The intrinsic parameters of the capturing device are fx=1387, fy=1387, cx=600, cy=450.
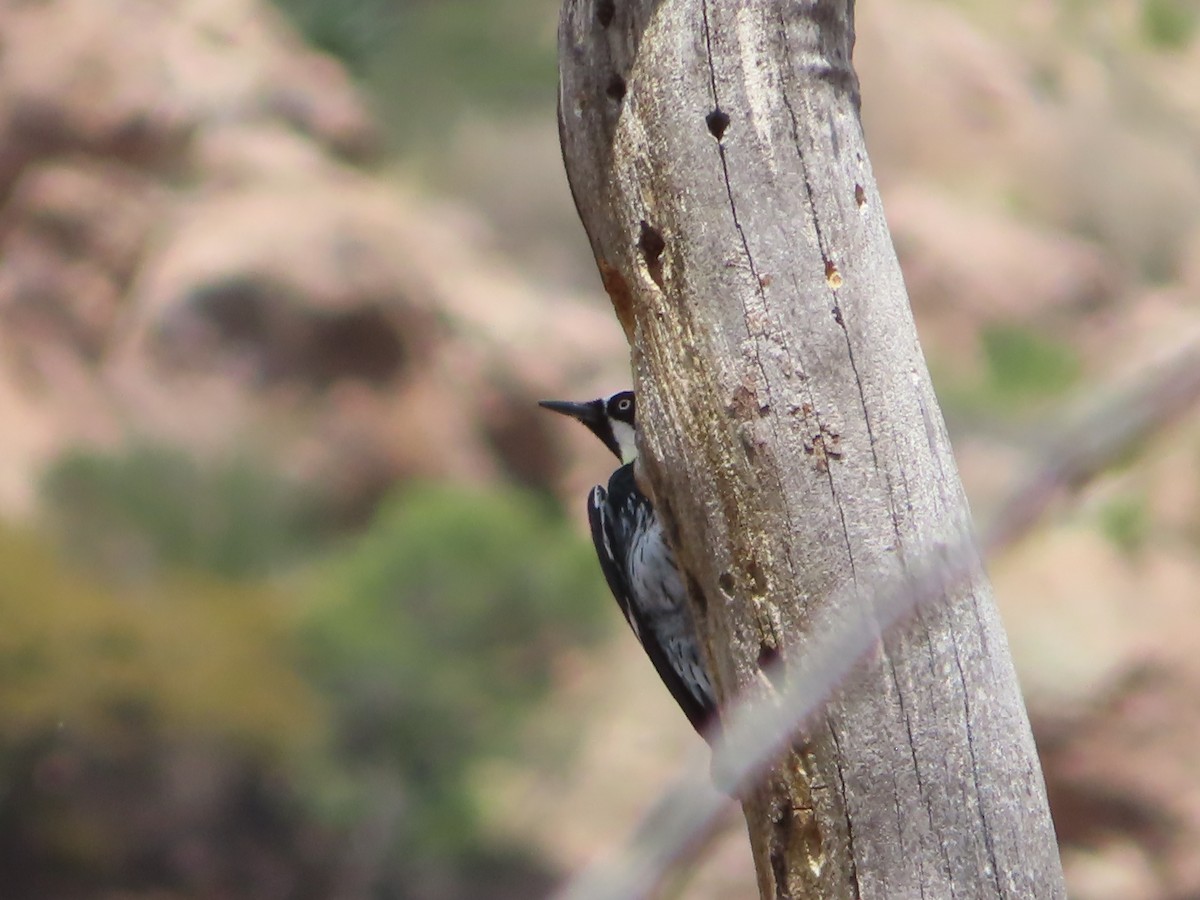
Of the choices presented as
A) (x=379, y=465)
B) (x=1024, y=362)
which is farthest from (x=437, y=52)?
(x=1024, y=362)

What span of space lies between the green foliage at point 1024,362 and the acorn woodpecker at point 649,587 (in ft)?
31.0

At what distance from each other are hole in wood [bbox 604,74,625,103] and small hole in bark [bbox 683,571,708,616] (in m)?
0.93

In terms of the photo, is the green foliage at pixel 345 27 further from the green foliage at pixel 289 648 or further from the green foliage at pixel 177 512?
the green foliage at pixel 289 648

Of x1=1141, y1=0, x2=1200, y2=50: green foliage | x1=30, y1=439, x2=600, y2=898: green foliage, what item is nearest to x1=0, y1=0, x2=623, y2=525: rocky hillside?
x1=30, y1=439, x2=600, y2=898: green foliage

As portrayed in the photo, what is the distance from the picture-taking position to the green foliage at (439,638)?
11.3 metres

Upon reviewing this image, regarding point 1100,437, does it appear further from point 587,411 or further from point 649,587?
point 587,411

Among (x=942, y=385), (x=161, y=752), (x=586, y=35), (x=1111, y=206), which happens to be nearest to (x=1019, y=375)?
(x=942, y=385)

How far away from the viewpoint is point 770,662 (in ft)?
8.25

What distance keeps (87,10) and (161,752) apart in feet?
25.3

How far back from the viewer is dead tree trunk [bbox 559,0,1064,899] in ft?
7.94

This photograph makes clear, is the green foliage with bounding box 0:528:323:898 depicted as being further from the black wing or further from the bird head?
the black wing

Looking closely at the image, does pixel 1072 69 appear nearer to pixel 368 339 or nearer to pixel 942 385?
pixel 942 385

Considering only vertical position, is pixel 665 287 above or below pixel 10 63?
below

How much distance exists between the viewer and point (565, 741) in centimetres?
1179
